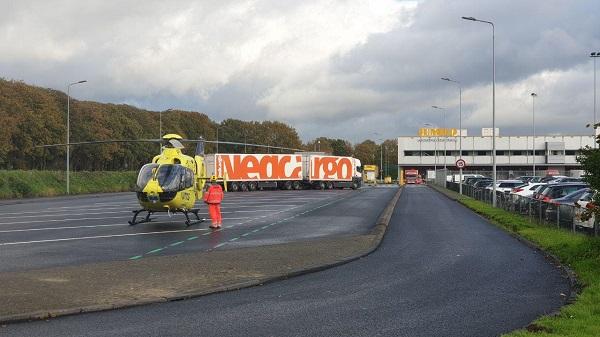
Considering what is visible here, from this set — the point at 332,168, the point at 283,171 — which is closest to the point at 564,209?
the point at 283,171

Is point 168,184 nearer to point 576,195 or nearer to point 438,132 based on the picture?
point 576,195

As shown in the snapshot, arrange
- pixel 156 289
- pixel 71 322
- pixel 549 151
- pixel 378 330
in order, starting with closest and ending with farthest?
pixel 378 330 < pixel 71 322 < pixel 156 289 < pixel 549 151

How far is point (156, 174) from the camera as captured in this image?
22672 millimetres

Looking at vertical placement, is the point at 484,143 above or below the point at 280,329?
above

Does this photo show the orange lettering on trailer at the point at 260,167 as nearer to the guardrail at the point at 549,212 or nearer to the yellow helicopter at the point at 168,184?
the guardrail at the point at 549,212

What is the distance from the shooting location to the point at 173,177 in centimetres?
2283

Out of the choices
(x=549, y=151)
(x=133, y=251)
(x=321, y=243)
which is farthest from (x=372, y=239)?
(x=549, y=151)

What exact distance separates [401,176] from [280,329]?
99.1 m

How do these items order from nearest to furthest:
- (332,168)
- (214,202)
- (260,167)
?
1. (214,202)
2. (260,167)
3. (332,168)

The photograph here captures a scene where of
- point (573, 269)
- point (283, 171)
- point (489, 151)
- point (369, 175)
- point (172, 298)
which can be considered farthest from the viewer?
point (489, 151)

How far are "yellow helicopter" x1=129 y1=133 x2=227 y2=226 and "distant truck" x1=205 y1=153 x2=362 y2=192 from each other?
34.2m

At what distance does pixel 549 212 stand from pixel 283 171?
44423 millimetres

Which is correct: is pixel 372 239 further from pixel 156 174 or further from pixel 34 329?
pixel 34 329

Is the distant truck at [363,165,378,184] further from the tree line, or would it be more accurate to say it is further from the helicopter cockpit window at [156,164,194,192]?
the helicopter cockpit window at [156,164,194,192]
